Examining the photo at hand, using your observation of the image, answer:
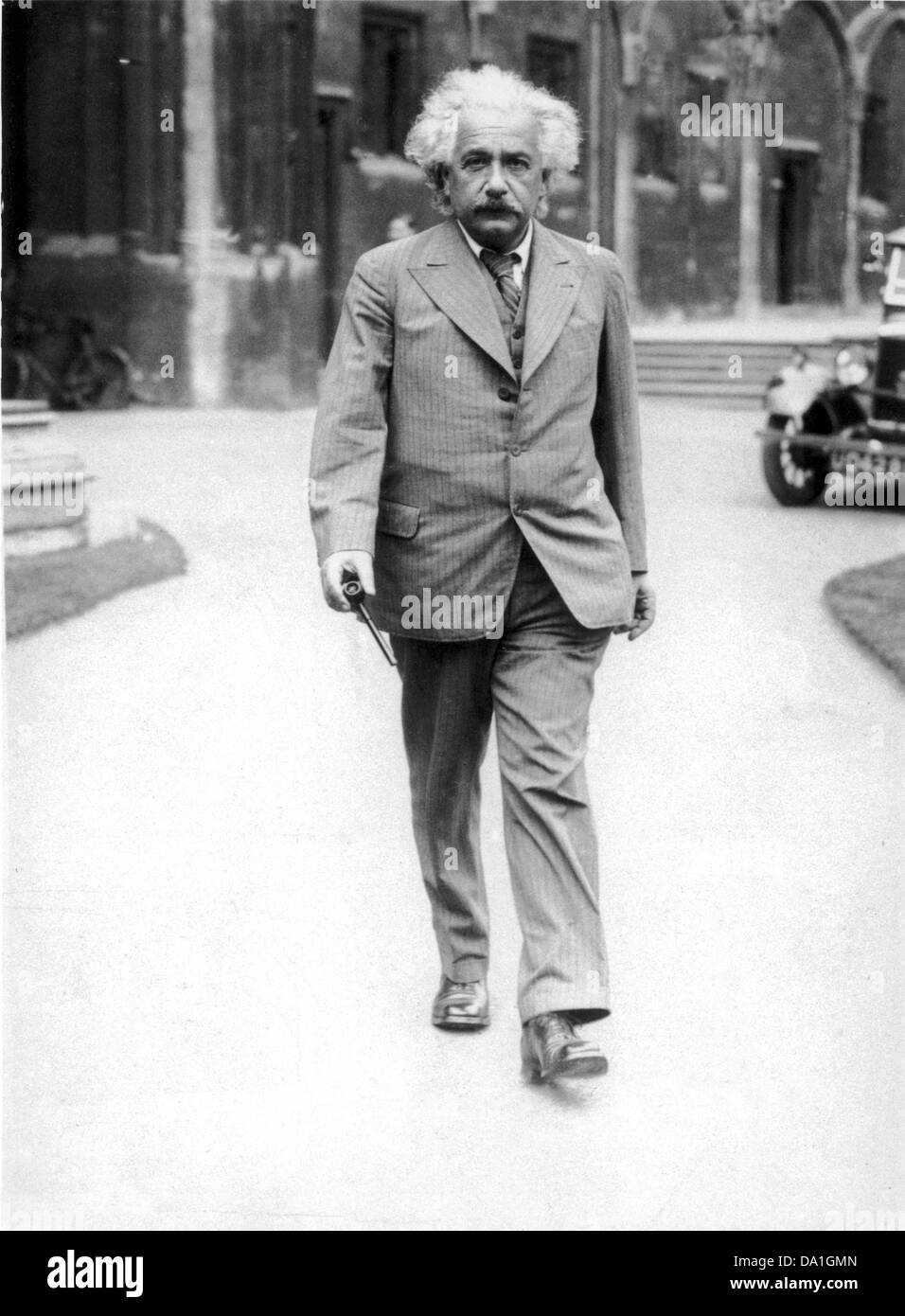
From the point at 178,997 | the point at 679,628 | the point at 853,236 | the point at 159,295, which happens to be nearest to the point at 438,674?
the point at 178,997

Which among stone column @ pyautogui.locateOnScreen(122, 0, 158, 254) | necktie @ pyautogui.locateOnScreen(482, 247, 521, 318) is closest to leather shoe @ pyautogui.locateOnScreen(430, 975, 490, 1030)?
necktie @ pyautogui.locateOnScreen(482, 247, 521, 318)

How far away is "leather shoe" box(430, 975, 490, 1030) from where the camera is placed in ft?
15.7

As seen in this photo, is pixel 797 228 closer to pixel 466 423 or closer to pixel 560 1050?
pixel 466 423

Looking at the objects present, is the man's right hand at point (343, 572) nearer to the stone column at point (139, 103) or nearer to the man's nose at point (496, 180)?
the man's nose at point (496, 180)

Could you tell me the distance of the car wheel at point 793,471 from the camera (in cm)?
1252

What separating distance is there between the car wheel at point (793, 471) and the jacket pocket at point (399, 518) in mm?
8161

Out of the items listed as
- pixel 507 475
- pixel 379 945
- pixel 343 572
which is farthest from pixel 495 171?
pixel 379 945

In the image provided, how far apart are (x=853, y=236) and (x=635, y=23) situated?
175 inches

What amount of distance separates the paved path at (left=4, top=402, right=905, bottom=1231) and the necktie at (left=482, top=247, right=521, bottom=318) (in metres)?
1.62

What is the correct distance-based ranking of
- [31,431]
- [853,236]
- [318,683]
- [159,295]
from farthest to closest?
[853,236]
[159,295]
[31,431]
[318,683]

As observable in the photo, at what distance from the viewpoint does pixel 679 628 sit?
852 cm

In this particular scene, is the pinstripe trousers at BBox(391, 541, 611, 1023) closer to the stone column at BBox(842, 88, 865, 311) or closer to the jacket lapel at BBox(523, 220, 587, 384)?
the jacket lapel at BBox(523, 220, 587, 384)

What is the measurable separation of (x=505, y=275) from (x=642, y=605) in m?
0.81
